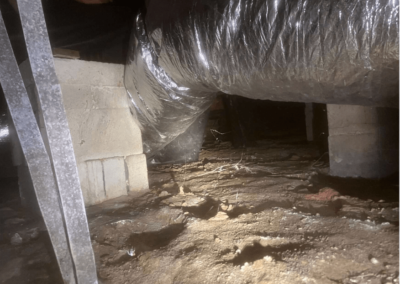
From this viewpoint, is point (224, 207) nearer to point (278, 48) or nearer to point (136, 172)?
point (136, 172)

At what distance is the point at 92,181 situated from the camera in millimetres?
2561

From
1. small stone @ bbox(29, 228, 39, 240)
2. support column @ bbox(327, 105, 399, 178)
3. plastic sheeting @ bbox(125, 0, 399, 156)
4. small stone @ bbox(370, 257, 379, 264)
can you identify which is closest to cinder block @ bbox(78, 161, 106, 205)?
small stone @ bbox(29, 228, 39, 240)

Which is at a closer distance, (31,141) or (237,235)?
(31,141)

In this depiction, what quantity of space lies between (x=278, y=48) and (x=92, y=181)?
85.2 inches

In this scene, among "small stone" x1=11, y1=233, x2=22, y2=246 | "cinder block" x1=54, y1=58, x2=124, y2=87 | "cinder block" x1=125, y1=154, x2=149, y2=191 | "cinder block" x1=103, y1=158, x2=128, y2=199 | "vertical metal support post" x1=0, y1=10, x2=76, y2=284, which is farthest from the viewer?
"cinder block" x1=125, y1=154, x2=149, y2=191

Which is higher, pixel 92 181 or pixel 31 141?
pixel 31 141

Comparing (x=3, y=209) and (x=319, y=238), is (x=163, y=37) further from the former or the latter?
(x=3, y=209)

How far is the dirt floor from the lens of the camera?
138 centimetres

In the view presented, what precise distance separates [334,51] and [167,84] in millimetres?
1358

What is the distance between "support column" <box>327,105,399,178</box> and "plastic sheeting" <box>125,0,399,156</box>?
64.7 inches

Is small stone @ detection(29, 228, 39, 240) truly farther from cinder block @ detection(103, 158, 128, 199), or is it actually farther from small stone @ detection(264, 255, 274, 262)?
small stone @ detection(264, 255, 274, 262)

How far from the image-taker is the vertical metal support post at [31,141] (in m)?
1.09

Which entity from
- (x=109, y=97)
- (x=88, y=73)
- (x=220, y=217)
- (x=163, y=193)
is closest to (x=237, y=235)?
(x=220, y=217)

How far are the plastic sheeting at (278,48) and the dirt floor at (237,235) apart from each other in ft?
2.84
